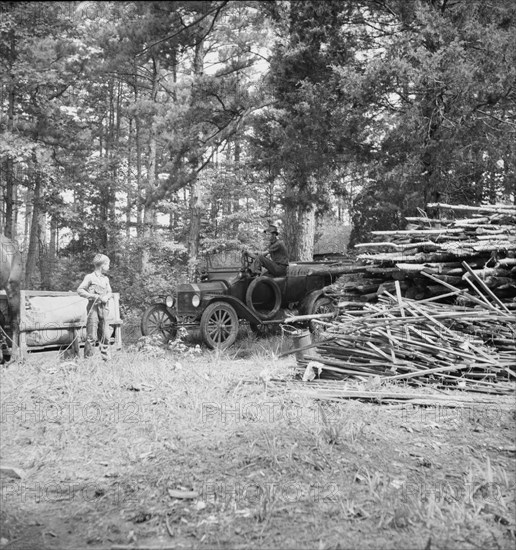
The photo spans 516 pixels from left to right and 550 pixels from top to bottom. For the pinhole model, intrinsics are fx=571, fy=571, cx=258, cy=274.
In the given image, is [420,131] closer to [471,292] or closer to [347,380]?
[471,292]

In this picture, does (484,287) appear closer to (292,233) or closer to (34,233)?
(292,233)

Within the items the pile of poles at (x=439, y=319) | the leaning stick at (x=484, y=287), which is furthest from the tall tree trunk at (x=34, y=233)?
the leaning stick at (x=484, y=287)

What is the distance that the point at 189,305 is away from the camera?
11.1 meters

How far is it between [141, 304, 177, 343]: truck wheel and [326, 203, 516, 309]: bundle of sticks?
4053mm

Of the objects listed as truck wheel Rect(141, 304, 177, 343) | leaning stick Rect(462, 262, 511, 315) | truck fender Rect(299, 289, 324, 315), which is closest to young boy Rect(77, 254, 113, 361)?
truck wheel Rect(141, 304, 177, 343)

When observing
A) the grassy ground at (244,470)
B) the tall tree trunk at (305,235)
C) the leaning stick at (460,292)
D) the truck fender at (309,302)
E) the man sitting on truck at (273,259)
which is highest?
the tall tree trunk at (305,235)

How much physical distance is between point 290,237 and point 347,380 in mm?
8683

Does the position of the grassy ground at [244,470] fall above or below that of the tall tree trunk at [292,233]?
below

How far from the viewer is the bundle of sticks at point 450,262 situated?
24.3ft

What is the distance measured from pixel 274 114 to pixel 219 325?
5.28 metres

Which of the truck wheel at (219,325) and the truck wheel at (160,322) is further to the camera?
the truck wheel at (160,322)

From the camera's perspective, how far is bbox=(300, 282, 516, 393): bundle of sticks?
20.5 ft

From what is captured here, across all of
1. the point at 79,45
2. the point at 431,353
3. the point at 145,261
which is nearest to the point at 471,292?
the point at 431,353

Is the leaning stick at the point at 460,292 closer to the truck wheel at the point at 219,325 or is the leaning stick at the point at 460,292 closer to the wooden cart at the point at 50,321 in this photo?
the truck wheel at the point at 219,325
